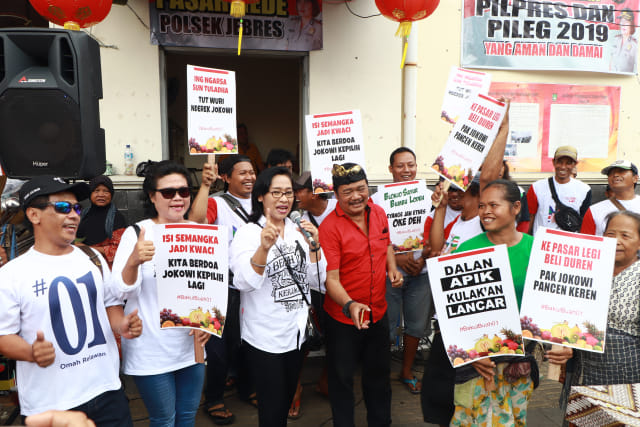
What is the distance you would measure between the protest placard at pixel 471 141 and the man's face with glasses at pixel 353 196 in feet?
2.03

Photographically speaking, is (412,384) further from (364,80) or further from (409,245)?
(364,80)

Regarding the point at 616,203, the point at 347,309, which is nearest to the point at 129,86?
the point at 347,309

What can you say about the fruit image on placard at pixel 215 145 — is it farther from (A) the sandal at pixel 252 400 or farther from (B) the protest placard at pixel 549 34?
(B) the protest placard at pixel 549 34

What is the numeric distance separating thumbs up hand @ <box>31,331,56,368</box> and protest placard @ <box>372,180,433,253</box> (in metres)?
2.68

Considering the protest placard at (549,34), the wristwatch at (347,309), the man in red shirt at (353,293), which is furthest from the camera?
the protest placard at (549,34)

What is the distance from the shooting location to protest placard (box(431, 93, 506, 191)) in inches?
136

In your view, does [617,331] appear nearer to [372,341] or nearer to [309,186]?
[372,341]

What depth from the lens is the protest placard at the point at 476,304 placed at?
253 centimetres

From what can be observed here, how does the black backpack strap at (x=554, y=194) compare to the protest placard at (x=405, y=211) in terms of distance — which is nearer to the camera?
the protest placard at (x=405, y=211)

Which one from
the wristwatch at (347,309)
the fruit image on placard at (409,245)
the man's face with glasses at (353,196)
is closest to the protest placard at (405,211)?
the fruit image on placard at (409,245)

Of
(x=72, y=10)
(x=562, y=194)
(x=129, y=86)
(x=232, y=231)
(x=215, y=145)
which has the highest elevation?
(x=72, y=10)

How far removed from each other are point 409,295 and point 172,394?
2553 mm

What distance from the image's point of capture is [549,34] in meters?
7.01

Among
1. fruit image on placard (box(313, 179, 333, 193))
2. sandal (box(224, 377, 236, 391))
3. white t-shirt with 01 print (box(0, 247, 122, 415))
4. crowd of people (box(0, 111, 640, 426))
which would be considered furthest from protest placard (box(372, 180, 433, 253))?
white t-shirt with 01 print (box(0, 247, 122, 415))
